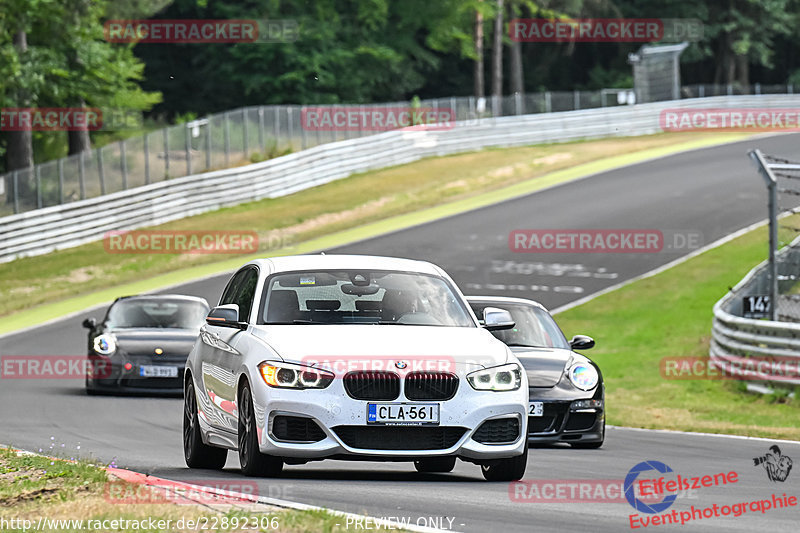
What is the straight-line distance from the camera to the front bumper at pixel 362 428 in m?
8.80

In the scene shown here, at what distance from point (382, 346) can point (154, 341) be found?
9743 millimetres

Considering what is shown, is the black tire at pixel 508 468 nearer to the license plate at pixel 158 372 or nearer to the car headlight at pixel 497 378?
the car headlight at pixel 497 378

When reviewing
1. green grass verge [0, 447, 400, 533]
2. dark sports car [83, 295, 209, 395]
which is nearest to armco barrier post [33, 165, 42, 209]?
dark sports car [83, 295, 209, 395]

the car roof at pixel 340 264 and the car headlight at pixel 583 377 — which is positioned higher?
the car roof at pixel 340 264

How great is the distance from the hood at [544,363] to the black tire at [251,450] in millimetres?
3993

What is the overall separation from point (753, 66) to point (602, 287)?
2214 inches

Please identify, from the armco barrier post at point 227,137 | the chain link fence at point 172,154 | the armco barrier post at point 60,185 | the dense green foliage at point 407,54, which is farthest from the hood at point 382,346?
the dense green foliage at point 407,54

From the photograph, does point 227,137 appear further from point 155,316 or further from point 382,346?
point 382,346

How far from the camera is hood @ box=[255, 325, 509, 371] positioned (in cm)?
884

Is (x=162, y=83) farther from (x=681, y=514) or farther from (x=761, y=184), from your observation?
(x=681, y=514)

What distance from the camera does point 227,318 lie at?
962 cm

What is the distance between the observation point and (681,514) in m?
8.05

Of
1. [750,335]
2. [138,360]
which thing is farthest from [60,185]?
[750,335]

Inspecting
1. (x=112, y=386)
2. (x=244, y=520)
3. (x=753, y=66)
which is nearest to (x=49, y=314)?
(x=112, y=386)
